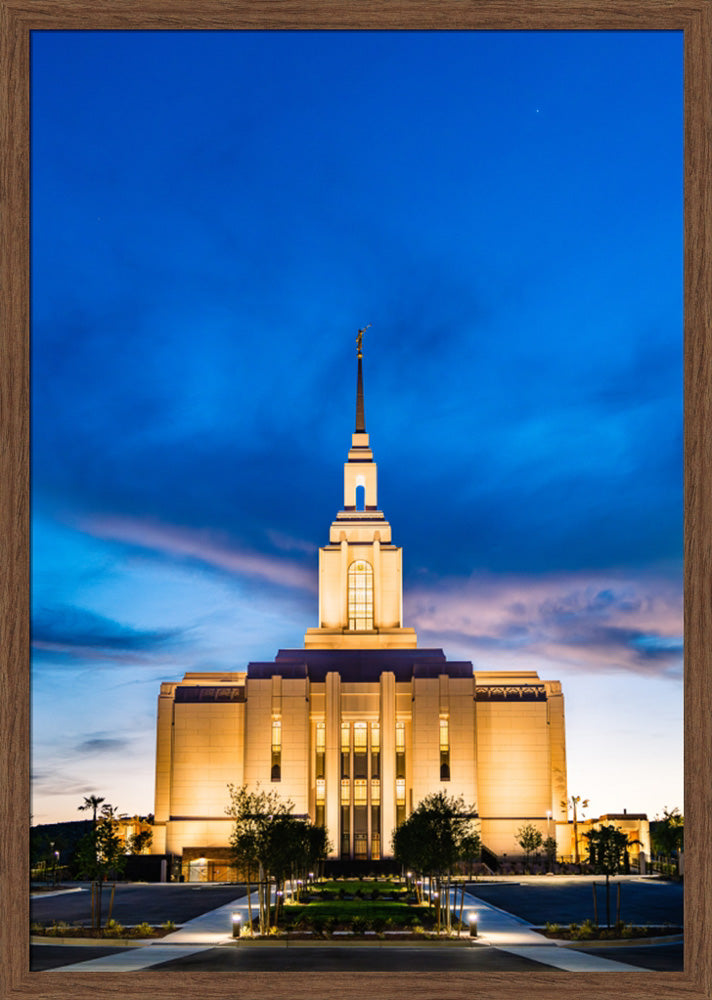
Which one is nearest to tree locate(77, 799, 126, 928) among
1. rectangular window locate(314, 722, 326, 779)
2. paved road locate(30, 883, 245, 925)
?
paved road locate(30, 883, 245, 925)

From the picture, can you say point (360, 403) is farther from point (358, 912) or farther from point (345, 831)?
point (358, 912)

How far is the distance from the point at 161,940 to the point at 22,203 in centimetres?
1603

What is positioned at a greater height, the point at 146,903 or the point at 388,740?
the point at 388,740

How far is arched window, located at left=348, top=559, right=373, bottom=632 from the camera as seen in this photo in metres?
77.9

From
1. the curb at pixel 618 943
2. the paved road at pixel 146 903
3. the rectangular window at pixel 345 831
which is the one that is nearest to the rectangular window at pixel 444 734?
the rectangular window at pixel 345 831

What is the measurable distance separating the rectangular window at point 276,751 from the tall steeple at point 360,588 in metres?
11.8

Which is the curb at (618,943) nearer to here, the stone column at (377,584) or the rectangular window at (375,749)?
the rectangular window at (375,749)

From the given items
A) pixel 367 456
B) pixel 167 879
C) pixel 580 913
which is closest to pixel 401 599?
pixel 367 456

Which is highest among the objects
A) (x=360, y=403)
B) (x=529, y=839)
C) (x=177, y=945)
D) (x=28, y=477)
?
→ (x=360, y=403)

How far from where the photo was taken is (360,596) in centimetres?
7825

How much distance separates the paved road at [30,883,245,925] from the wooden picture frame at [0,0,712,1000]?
15.8 meters

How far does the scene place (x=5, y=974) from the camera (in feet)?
28.1

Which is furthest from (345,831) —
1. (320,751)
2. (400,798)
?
(320,751)

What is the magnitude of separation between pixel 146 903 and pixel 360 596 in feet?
144
